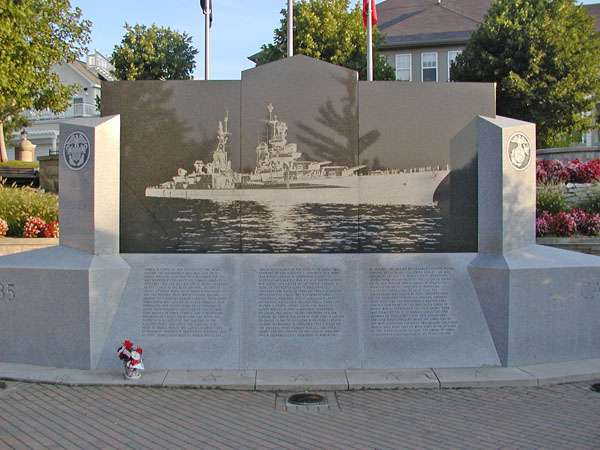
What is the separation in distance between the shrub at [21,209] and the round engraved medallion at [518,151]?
393 inches

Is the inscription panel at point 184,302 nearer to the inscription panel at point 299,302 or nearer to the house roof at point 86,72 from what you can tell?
the inscription panel at point 299,302

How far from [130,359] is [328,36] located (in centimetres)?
2057

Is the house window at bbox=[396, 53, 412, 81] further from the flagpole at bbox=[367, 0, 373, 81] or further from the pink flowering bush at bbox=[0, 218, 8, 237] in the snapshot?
the pink flowering bush at bbox=[0, 218, 8, 237]

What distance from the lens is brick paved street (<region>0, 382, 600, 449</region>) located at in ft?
16.5

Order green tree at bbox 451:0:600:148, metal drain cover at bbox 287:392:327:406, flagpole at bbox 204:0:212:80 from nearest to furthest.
Answer: 1. metal drain cover at bbox 287:392:327:406
2. flagpole at bbox 204:0:212:80
3. green tree at bbox 451:0:600:148

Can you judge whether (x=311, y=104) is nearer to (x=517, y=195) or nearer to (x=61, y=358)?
(x=517, y=195)

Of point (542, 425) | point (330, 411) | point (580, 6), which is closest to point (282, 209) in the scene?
point (330, 411)

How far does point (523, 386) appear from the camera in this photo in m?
6.63

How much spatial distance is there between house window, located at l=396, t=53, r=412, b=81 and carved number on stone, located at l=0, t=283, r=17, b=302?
32.3 m

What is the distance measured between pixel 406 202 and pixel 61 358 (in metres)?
5.24

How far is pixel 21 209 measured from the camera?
12.6 meters

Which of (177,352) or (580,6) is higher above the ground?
(580,6)

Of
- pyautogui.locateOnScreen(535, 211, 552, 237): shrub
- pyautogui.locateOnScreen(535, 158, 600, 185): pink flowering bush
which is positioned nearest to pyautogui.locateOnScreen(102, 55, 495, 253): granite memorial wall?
pyautogui.locateOnScreen(535, 211, 552, 237): shrub

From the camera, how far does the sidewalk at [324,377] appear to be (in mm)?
6543
